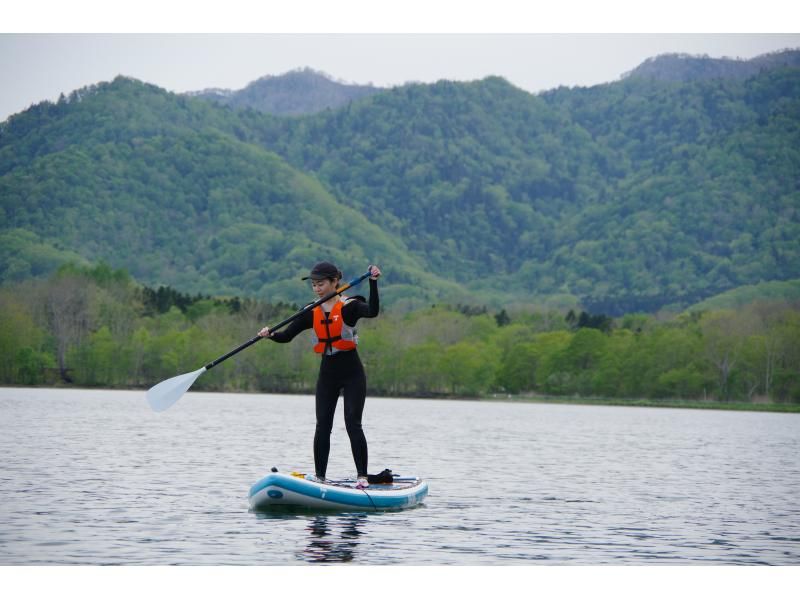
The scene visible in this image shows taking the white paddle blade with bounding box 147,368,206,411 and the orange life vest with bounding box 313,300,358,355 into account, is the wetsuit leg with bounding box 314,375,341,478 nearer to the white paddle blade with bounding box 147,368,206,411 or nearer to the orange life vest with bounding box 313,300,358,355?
the orange life vest with bounding box 313,300,358,355

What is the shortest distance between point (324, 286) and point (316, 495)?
109 inches

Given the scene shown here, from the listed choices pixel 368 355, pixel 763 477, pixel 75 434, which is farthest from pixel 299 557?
pixel 368 355

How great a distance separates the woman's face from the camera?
1659cm

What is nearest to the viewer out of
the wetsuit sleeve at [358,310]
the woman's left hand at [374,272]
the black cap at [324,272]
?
the woman's left hand at [374,272]

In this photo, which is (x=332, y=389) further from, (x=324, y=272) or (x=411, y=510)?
(x=411, y=510)

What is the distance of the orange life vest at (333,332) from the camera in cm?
1661

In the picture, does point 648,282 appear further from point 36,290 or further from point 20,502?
point 20,502

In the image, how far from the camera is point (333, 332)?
1667 cm

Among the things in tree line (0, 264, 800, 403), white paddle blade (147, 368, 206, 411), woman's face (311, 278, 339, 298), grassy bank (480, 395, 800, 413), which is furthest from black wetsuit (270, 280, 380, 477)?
tree line (0, 264, 800, 403)

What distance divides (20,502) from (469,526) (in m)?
6.37

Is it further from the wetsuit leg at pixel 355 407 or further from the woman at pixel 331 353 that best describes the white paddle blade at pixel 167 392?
the wetsuit leg at pixel 355 407

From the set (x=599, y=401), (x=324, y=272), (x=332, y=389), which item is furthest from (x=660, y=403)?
(x=324, y=272)

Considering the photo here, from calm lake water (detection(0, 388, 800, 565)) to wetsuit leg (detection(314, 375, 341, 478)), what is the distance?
77 centimetres

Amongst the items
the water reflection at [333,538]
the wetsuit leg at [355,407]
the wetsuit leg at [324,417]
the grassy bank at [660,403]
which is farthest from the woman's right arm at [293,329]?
the grassy bank at [660,403]
